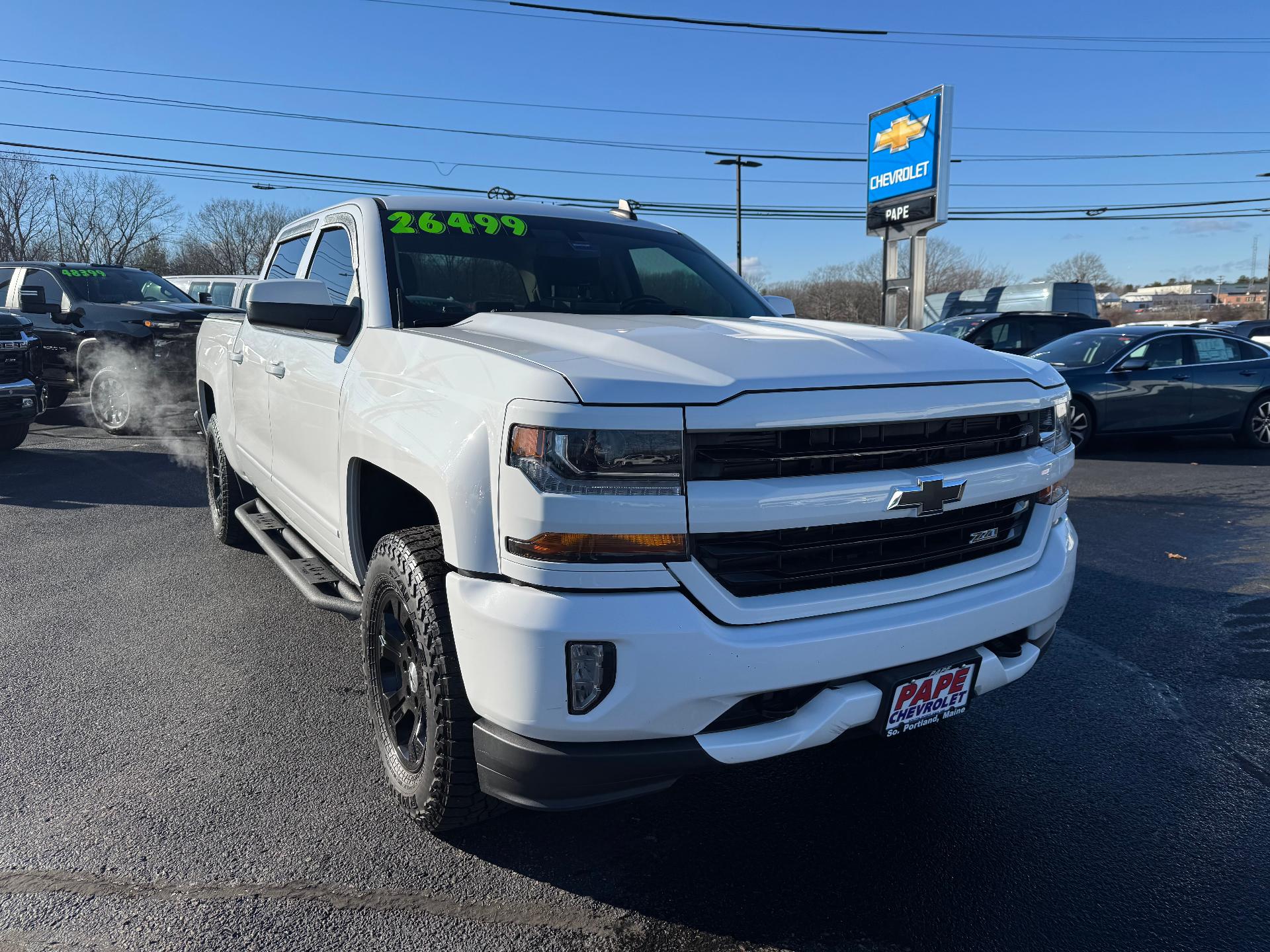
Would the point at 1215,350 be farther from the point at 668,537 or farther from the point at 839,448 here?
the point at 668,537

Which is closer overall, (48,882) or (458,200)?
(48,882)

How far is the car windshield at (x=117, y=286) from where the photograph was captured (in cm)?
1166

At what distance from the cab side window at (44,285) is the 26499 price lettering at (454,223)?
1028 centimetres

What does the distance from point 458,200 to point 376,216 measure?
17.1 inches

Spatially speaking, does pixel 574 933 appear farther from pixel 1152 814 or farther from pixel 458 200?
pixel 458 200

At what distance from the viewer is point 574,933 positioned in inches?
89.6

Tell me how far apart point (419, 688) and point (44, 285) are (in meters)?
12.3

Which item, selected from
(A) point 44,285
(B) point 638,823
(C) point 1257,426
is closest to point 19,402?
(A) point 44,285

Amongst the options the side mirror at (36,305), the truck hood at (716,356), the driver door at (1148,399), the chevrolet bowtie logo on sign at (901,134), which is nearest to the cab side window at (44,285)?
the side mirror at (36,305)

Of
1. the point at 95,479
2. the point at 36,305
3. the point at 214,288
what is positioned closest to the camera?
the point at 95,479

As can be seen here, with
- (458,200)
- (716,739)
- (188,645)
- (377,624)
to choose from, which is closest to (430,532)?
(377,624)

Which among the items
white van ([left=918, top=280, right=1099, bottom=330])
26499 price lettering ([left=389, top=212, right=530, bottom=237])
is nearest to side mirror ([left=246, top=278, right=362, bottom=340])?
26499 price lettering ([left=389, top=212, right=530, bottom=237])

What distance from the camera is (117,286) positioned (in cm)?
1196

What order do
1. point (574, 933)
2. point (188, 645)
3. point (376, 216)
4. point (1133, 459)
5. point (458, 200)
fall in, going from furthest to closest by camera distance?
point (1133, 459), point (188, 645), point (458, 200), point (376, 216), point (574, 933)
